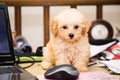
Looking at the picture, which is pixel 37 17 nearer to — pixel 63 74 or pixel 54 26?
pixel 54 26

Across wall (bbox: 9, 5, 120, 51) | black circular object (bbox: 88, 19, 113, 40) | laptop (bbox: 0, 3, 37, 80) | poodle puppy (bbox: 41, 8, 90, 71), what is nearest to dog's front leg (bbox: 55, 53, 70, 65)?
poodle puppy (bbox: 41, 8, 90, 71)

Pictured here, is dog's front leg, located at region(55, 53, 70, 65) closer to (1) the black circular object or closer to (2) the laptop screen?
(2) the laptop screen

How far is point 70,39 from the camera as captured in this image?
0.86 m

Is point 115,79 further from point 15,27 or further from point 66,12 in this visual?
point 15,27

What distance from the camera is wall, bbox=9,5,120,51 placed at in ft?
5.30

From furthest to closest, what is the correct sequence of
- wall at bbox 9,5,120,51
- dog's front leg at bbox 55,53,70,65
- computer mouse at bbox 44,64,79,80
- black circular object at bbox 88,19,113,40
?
wall at bbox 9,5,120,51, black circular object at bbox 88,19,113,40, dog's front leg at bbox 55,53,70,65, computer mouse at bbox 44,64,79,80

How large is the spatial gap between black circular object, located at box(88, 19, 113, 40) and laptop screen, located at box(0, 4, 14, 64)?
2.21 ft

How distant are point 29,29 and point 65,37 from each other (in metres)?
0.79

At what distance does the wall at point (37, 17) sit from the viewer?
1615 millimetres

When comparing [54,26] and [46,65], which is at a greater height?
[54,26]

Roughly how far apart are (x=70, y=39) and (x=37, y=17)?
31.5 inches

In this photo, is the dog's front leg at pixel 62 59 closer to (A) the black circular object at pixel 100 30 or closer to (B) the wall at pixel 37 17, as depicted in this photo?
(A) the black circular object at pixel 100 30

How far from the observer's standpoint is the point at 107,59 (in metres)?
1.09

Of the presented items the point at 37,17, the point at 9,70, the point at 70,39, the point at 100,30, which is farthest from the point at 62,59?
the point at 37,17
